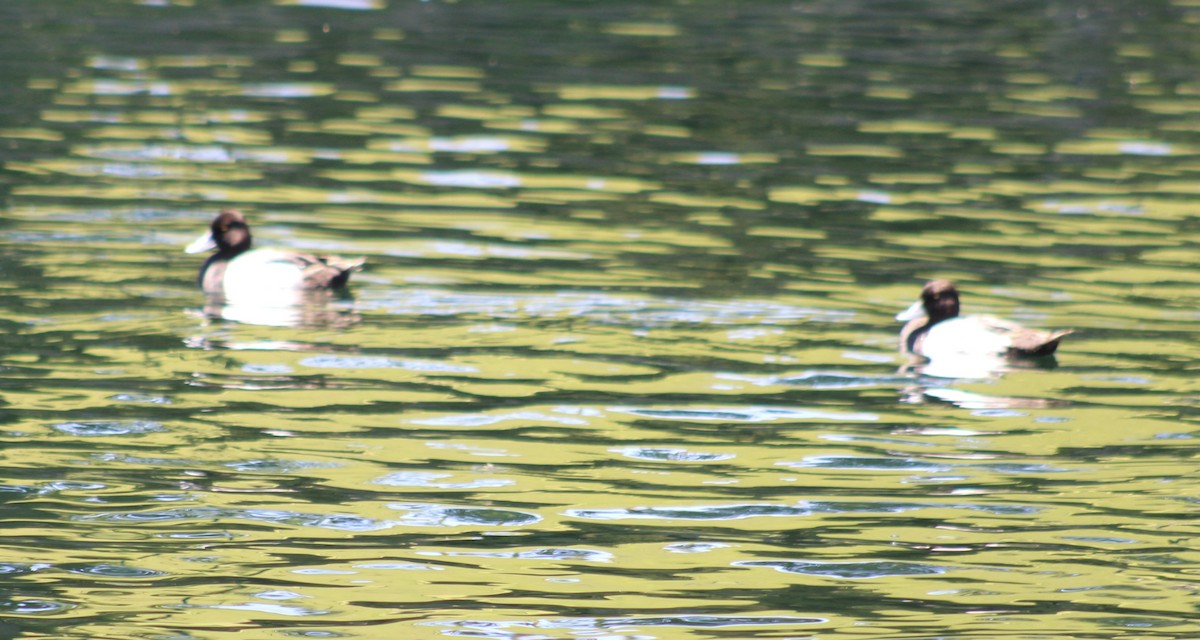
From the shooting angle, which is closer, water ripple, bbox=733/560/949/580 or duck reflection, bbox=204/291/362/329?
water ripple, bbox=733/560/949/580

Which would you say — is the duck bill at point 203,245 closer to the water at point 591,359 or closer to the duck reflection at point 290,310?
the water at point 591,359

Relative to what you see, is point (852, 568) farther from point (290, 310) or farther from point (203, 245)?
point (203, 245)

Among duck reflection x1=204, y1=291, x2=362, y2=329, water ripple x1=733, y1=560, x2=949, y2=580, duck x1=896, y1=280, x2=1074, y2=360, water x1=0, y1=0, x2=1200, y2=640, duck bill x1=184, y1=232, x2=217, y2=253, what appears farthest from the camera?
duck bill x1=184, y1=232, x2=217, y2=253

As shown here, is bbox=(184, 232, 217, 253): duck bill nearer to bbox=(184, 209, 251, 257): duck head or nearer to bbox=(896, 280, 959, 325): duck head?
bbox=(184, 209, 251, 257): duck head

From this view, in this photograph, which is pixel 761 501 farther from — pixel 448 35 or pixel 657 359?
pixel 448 35

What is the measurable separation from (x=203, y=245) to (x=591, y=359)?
4.05 meters

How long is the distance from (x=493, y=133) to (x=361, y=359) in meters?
9.09

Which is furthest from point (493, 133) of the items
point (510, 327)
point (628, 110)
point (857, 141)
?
point (510, 327)

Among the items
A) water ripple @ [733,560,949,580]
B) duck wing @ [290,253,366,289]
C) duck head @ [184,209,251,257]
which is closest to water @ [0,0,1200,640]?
water ripple @ [733,560,949,580]

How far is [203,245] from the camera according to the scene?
48.9 ft

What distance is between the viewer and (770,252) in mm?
15500

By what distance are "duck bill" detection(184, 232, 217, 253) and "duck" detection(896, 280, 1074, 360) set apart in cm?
541

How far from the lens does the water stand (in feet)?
26.8

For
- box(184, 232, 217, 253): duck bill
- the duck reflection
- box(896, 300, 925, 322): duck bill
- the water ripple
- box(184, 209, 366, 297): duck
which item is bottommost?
the water ripple
